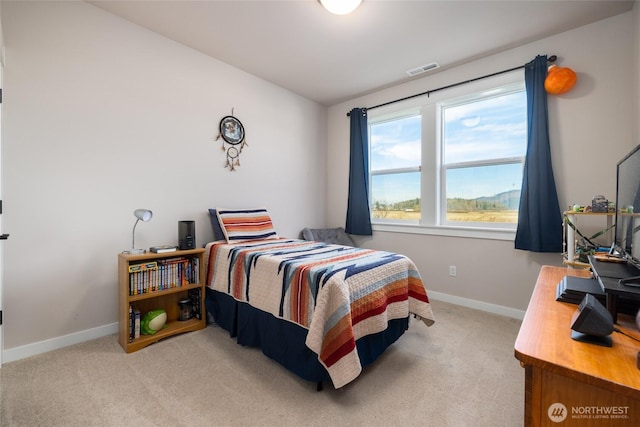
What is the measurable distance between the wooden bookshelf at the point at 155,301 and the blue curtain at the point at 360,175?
2.10 m

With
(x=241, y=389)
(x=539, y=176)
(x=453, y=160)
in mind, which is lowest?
(x=241, y=389)

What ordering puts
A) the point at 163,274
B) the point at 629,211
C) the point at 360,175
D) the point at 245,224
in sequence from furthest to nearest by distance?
the point at 360,175 < the point at 245,224 < the point at 163,274 < the point at 629,211

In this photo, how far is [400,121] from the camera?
3.59 meters

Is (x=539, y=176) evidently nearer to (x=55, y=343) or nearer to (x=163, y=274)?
(x=163, y=274)

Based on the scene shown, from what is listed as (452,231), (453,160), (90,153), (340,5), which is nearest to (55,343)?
(90,153)

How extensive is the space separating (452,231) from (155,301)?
3.08 m

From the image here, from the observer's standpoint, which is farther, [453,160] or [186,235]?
[453,160]

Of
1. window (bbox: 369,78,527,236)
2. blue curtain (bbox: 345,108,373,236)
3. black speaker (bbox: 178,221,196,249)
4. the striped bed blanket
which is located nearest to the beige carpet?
the striped bed blanket

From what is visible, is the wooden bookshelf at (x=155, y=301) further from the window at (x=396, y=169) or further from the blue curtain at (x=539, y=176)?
the blue curtain at (x=539, y=176)

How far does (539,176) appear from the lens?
2455mm

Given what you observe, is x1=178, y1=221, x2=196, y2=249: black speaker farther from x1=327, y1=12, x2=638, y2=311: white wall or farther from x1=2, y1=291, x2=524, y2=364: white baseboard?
x1=327, y1=12, x2=638, y2=311: white wall

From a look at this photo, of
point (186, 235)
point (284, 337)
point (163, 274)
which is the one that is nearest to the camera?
point (284, 337)

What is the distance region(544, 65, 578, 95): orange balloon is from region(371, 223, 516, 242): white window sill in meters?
1.30

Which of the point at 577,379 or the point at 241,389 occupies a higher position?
the point at 577,379
